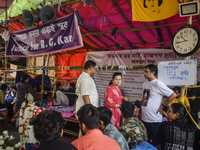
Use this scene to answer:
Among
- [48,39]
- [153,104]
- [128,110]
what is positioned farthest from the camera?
[48,39]

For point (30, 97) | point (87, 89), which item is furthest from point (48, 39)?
point (87, 89)

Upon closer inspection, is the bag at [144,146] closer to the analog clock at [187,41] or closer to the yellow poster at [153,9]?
the analog clock at [187,41]

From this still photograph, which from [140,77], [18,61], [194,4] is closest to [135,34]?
[140,77]

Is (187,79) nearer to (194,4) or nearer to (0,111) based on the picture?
(194,4)

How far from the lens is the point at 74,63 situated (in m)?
7.63

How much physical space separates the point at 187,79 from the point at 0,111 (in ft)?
19.7

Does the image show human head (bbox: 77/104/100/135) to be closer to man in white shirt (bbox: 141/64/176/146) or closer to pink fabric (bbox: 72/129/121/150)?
pink fabric (bbox: 72/129/121/150)

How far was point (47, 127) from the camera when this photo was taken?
116cm

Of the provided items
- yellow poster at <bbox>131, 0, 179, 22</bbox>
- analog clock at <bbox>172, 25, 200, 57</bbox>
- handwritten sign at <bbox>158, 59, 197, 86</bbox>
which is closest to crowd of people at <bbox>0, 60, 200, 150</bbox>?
handwritten sign at <bbox>158, 59, 197, 86</bbox>

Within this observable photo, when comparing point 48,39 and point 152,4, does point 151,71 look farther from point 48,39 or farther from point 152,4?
point 48,39

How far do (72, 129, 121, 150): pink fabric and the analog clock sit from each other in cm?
153

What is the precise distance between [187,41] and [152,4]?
1.12 m

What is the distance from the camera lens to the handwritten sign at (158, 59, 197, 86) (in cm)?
187

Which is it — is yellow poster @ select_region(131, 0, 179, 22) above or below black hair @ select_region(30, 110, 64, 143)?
above
